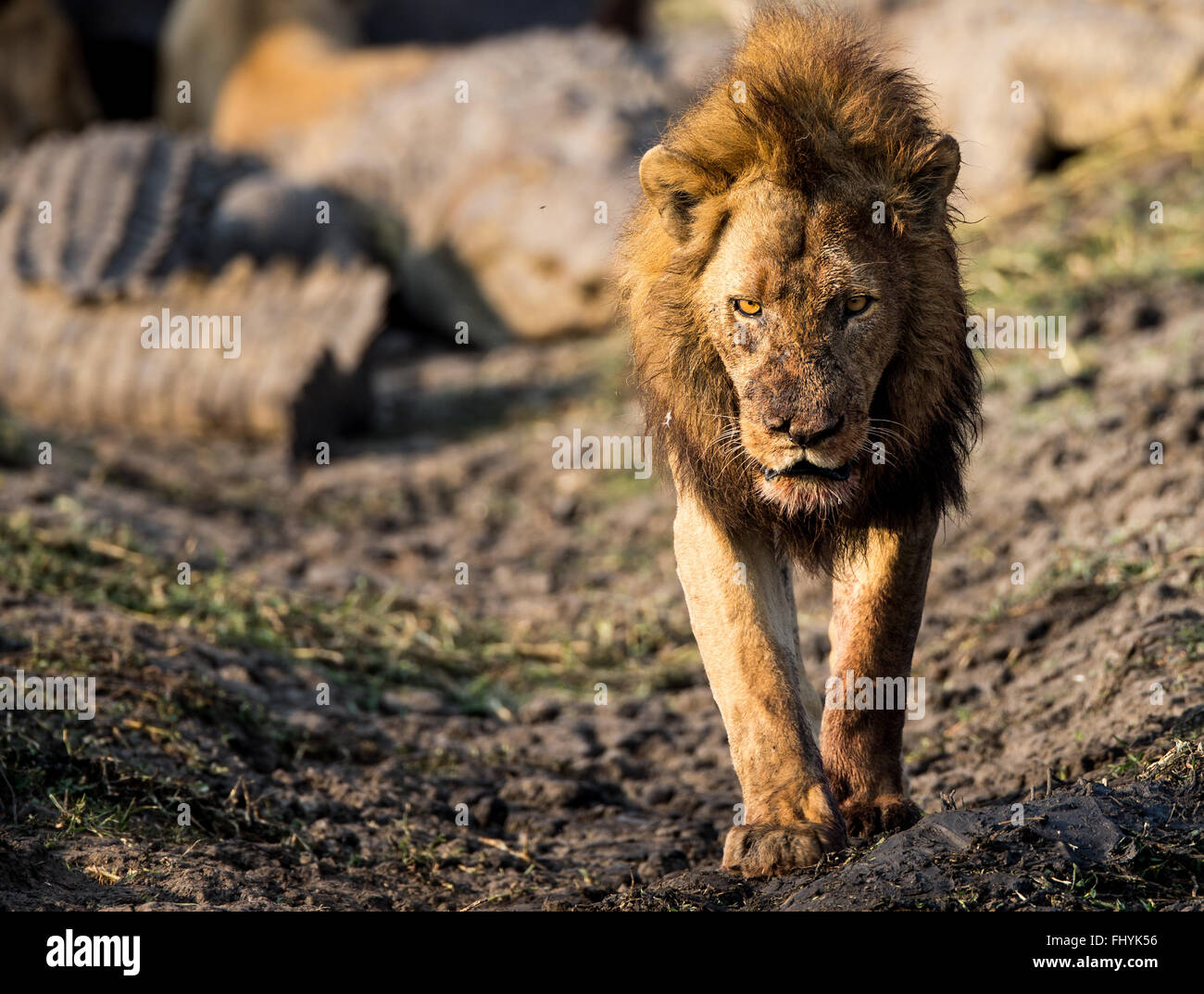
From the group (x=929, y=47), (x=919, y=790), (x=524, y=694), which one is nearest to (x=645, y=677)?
(x=524, y=694)

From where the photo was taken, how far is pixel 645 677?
5.96m

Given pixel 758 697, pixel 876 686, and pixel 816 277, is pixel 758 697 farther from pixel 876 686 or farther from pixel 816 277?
pixel 816 277

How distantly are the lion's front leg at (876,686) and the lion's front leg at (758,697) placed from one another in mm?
170

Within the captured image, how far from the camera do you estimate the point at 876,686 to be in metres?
3.88

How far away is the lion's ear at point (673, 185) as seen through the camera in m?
3.82

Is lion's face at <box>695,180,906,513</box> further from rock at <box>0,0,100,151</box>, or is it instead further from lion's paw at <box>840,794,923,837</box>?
rock at <box>0,0,100,151</box>

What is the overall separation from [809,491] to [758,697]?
20.5 inches

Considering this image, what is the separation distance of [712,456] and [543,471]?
16.6 ft
